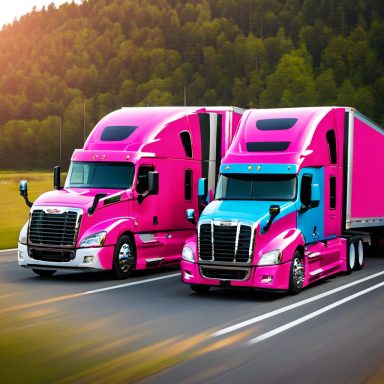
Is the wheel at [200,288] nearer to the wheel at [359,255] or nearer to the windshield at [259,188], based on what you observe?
the windshield at [259,188]

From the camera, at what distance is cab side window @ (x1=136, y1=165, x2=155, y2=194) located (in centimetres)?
1844

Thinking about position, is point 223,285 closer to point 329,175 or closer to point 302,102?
point 329,175

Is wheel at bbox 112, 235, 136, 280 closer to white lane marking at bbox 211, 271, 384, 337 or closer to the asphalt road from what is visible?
the asphalt road

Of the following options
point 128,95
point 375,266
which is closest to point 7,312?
point 375,266

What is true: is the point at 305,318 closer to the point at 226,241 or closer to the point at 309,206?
the point at 226,241

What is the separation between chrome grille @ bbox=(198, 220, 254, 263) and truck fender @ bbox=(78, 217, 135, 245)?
3.00m

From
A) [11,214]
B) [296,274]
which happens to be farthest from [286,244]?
[11,214]

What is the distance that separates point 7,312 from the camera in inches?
500

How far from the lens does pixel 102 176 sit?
18.5 metres

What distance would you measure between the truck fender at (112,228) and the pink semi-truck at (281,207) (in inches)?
105

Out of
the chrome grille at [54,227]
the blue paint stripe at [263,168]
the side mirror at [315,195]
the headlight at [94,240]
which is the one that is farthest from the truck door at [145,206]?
the side mirror at [315,195]

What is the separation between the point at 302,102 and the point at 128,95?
42408mm

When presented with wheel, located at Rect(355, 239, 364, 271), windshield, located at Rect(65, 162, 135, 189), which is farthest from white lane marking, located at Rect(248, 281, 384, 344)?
windshield, located at Rect(65, 162, 135, 189)

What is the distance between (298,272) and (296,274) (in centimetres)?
10
